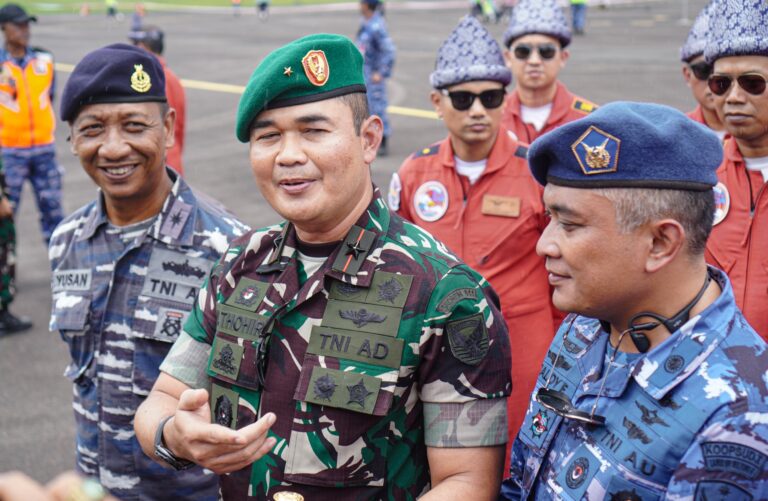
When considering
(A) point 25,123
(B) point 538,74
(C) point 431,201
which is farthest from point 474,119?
(A) point 25,123

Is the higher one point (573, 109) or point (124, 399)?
point (573, 109)

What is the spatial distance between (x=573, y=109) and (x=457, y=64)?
140 cm

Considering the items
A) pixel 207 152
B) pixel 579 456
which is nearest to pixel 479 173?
pixel 579 456

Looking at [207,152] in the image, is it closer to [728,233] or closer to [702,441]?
[728,233]

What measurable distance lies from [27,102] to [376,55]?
531 cm

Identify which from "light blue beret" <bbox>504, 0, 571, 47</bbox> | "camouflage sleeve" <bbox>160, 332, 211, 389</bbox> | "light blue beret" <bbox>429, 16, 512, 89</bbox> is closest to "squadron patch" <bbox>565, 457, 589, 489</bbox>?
"camouflage sleeve" <bbox>160, 332, 211, 389</bbox>

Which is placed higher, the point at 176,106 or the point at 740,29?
the point at 740,29

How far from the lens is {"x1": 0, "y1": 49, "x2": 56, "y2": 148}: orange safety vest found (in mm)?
8891

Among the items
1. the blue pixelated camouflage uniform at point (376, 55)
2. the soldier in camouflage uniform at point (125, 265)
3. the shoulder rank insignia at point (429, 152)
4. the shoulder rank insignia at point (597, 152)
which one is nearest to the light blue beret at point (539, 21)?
the shoulder rank insignia at point (429, 152)

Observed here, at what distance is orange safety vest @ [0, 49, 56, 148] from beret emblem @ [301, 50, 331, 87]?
7165mm

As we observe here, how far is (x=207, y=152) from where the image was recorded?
1380 cm

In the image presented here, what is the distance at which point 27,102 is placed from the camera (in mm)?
9055

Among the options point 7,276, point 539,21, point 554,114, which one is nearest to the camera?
point 554,114

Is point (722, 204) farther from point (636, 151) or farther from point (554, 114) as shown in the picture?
point (554, 114)
